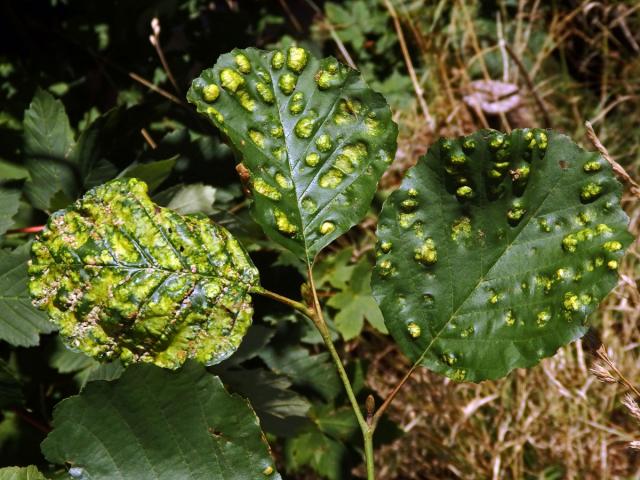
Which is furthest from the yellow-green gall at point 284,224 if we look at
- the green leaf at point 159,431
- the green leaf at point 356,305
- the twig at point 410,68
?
the twig at point 410,68

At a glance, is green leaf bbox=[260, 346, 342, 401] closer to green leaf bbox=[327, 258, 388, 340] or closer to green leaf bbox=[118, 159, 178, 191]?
green leaf bbox=[327, 258, 388, 340]

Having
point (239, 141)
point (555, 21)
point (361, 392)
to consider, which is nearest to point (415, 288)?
point (239, 141)

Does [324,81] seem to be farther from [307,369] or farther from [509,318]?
[307,369]

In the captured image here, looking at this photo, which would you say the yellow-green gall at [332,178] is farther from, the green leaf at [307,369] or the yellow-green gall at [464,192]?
the green leaf at [307,369]

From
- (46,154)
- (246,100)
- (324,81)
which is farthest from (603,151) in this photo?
(46,154)

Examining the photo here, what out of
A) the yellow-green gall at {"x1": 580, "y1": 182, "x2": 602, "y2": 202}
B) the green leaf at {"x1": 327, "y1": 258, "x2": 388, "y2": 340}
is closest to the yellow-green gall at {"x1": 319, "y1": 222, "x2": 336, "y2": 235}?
the yellow-green gall at {"x1": 580, "y1": 182, "x2": 602, "y2": 202}

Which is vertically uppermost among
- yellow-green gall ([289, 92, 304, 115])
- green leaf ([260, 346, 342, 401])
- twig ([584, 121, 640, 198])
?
yellow-green gall ([289, 92, 304, 115])
